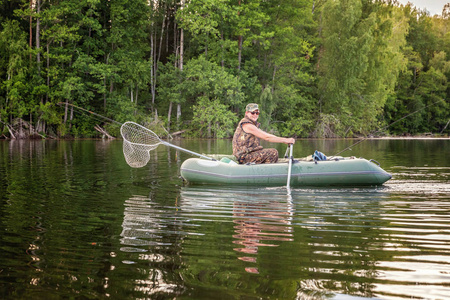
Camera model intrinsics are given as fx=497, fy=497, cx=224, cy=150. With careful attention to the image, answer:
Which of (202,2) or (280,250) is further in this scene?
(202,2)

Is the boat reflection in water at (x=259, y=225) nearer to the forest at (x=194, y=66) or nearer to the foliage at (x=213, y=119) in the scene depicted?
the forest at (x=194, y=66)

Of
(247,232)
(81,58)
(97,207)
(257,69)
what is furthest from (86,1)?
(247,232)

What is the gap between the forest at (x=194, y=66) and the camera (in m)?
26.7

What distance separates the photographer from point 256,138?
8.75m

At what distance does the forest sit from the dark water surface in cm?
2061

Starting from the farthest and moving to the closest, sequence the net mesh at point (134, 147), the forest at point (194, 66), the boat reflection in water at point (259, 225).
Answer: the forest at point (194, 66), the net mesh at point (134, 147), the boat reflection in water at point (259, 225)

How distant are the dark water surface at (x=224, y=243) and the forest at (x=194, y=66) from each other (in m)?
20.6

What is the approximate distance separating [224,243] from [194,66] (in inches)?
1032

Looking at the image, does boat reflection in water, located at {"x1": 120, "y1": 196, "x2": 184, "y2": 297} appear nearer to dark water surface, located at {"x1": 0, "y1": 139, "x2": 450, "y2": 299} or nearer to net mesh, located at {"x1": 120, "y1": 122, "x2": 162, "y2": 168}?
dark water surface, located at {"x1": 0, "y1": 139, "x2": 450, "y2": 299}

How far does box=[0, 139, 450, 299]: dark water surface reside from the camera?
3135 mm

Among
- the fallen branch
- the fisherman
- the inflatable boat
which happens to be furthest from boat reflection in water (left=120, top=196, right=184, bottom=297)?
the fallen branch

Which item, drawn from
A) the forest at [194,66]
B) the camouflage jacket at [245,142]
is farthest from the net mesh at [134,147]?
the forest at [194,66]

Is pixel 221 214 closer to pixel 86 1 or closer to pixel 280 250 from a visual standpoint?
pixel 280 250

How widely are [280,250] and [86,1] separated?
85.7ft
